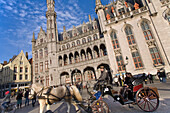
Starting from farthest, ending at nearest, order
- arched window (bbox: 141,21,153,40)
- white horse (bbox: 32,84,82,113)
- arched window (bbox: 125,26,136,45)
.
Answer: arched window (bbox: 125,26,136,45) → arched window (bbox: 141,21,153,40) → white horse (bbox: 32,84,82,113)

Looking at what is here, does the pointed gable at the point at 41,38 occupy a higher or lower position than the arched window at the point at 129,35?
higher

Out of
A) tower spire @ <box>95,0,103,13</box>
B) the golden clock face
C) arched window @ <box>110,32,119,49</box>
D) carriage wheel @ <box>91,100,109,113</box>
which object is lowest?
carriage wheel @ <box>91,100,109,113</box>

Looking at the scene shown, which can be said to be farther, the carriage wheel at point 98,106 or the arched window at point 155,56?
the arched window at point 155,56

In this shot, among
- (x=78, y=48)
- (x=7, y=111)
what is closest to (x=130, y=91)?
(x=7, y=111)

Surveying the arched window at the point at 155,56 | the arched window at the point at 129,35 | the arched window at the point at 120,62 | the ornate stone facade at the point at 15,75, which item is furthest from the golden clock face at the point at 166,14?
the ornate stone facade at the point at 15,75

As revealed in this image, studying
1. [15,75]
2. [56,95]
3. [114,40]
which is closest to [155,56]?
[114,40]

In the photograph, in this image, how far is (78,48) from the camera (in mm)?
22484

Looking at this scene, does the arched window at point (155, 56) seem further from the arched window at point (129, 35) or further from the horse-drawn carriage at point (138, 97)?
the horse-drawn carriage at point (138, 97)

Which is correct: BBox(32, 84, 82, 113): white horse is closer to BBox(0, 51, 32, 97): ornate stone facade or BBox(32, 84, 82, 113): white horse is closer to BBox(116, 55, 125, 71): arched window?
BBox(116, 55, 125, 71): arched window

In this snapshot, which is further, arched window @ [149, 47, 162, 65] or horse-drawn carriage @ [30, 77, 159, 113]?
arched window @ [149, 47, 162, 65]

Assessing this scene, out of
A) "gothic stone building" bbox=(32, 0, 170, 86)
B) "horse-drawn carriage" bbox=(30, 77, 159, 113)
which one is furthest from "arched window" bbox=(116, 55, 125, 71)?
"horse-drawn carriage" bbox=(30, 77, 159, 113)

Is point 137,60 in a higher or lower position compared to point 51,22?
lower

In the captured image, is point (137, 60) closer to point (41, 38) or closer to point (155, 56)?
point (155, 56)

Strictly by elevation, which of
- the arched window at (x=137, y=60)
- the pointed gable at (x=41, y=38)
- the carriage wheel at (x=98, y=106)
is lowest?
the carriage wheel at (x=98, y=106)
